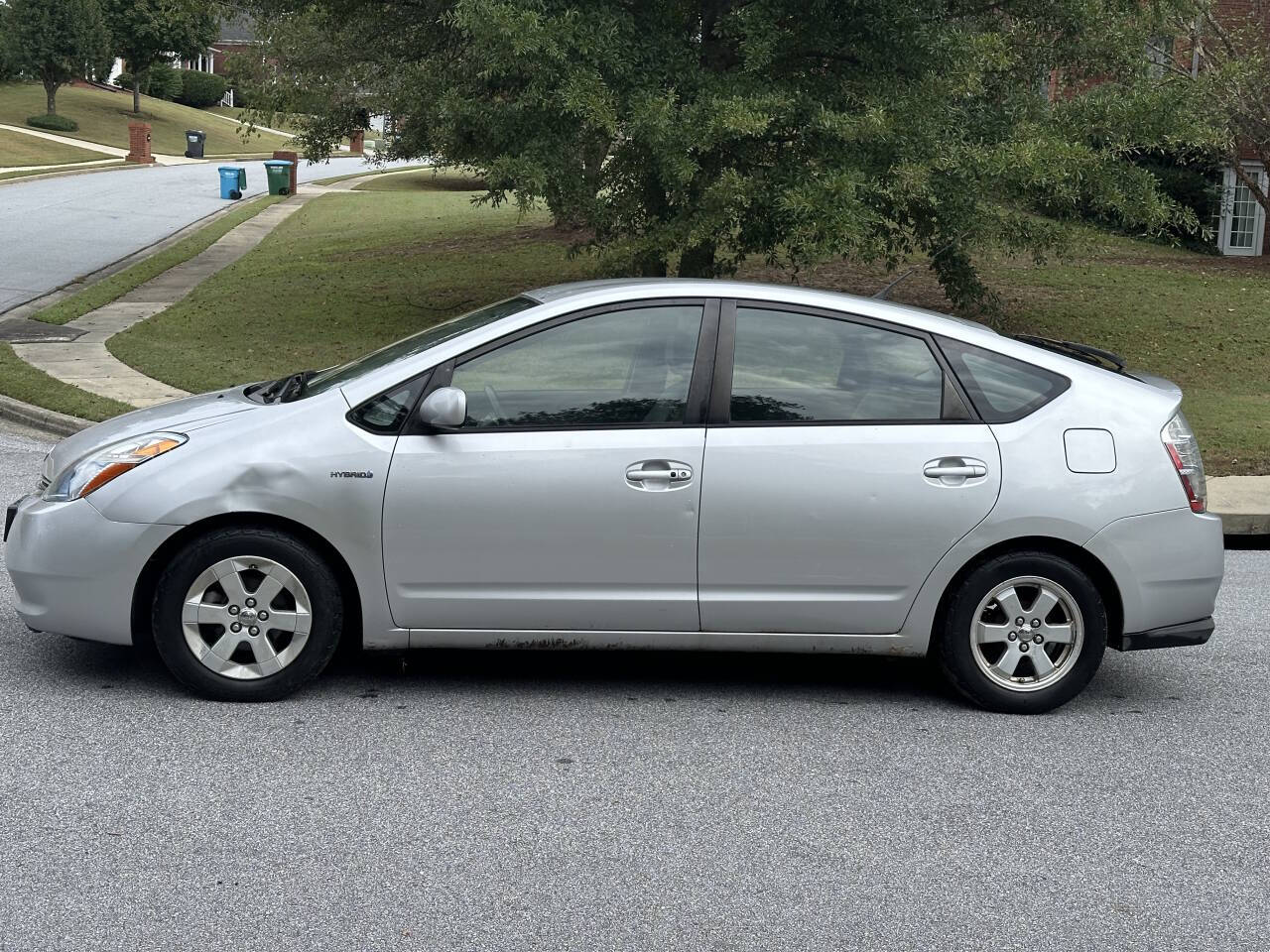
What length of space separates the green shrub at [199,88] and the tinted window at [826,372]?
85.2 m

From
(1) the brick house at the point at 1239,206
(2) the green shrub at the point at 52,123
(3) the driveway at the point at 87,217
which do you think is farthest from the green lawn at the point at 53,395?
(2) the green shrub at the point at 52,123

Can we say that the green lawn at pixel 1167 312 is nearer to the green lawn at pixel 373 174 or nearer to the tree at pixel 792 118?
the tree at pixel 792 118

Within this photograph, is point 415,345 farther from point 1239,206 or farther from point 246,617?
point 1239,206

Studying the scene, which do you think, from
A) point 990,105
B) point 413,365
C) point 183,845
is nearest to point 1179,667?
point 413,365

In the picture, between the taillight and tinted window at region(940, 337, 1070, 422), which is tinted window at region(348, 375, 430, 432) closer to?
tinted window at region(940, 337, 1070, 422)

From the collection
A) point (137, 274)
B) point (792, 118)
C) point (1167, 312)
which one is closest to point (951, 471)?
point (792, 118)

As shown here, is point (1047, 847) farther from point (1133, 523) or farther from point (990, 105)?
point (990, 105)

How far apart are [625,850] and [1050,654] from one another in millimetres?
2130

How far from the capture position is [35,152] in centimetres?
5281

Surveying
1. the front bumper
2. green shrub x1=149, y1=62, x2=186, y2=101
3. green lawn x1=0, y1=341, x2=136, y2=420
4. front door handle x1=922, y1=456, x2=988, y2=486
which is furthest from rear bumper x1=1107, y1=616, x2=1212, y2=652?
green shrub x1=149, y1=62, x2=186, y2=101

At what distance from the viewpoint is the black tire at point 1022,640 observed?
561 centimetres

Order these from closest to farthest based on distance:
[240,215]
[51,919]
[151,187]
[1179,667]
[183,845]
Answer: [51,919] < [183,845] < [1179,667] < [240,215] < [151,187]

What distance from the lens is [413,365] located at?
5.64m

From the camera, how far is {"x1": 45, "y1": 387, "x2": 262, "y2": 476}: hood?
18.5 ft
